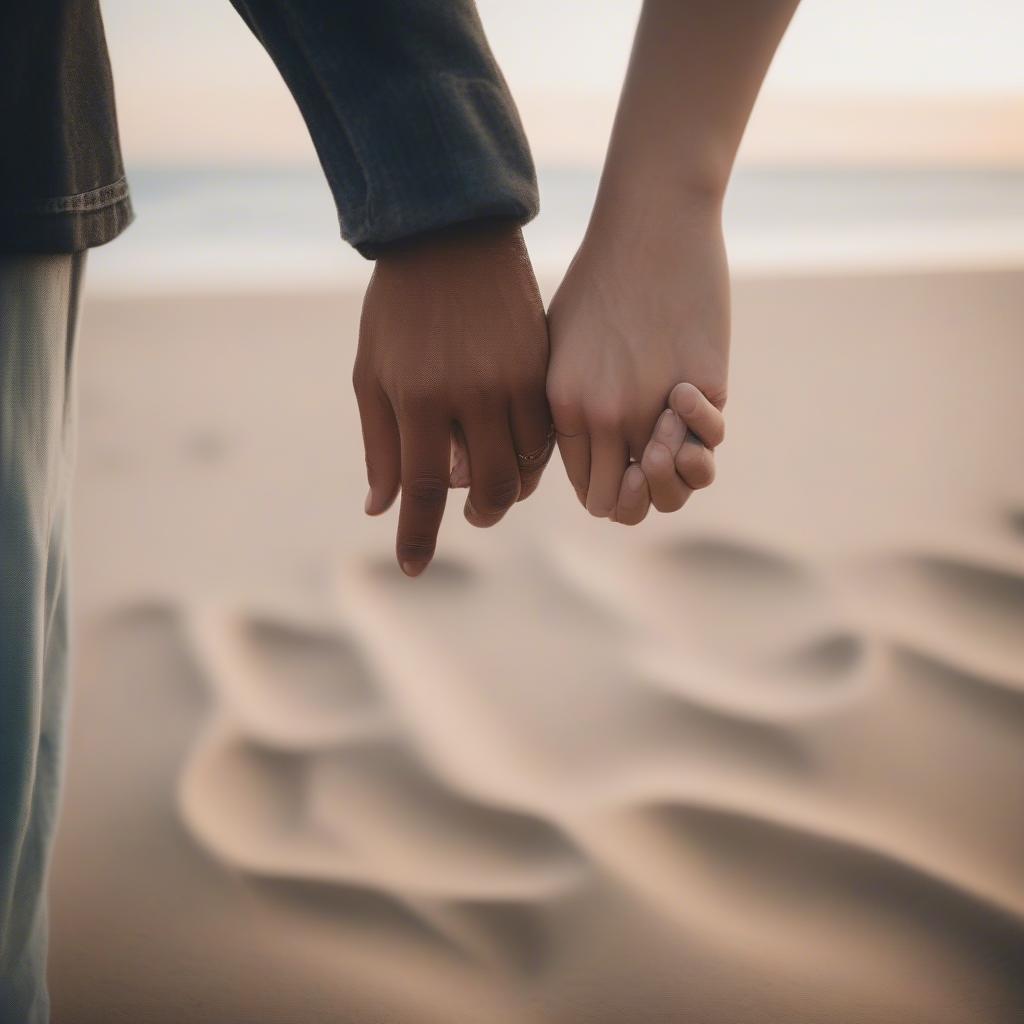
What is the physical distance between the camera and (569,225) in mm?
5180

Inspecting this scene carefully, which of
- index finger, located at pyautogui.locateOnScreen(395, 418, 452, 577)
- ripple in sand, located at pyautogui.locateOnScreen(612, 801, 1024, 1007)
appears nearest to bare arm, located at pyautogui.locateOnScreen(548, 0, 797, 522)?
index finger, located at pyautogui.locateOnScreen(395, 418, 452, 577)

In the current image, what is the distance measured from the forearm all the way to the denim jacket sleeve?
0.53ft

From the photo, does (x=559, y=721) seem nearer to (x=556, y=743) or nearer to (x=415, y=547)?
(x=556, y=743)

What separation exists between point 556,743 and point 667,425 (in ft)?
1.96

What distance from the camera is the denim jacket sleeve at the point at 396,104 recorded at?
603mm

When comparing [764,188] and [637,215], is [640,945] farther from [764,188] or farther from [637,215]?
[764,188]

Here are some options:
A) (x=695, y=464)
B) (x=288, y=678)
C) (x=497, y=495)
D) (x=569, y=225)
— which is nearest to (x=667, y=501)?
(x=695, y=464)

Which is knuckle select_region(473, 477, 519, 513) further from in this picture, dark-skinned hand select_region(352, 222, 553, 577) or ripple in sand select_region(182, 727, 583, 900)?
ripple in sand select_region(182, 727, 583, 900)

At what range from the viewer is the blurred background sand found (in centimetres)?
97

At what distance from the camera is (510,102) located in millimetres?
673

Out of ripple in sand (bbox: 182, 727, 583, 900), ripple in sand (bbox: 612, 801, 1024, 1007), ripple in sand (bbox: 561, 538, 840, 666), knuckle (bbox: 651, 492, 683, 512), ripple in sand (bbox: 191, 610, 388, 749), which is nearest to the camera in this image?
knuckle (bbox: 651, 492, 683, 512)

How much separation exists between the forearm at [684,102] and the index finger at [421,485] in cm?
24

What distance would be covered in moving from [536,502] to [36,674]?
1226 millimetres

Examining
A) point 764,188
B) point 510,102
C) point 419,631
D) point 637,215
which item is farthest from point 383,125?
point 764,188
